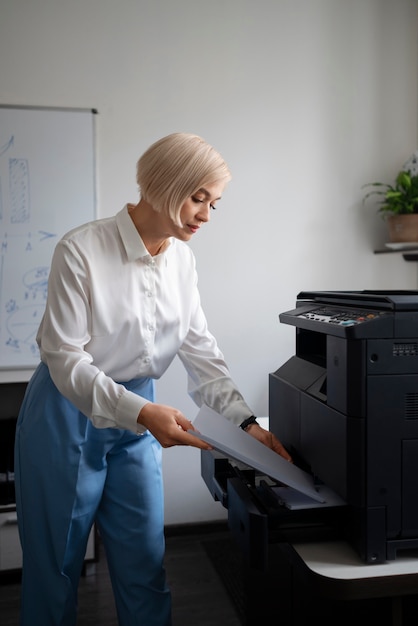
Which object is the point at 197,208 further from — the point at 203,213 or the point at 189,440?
the point at 189,440

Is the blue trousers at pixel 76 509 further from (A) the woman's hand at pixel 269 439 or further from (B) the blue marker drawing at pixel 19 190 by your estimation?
(B) the blue marker drawing at pixel 19 190

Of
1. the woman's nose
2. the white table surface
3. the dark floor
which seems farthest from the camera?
the dark floor

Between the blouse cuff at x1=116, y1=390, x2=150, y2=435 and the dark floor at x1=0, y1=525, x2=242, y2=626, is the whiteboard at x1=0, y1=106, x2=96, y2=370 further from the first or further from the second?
the blouse cuff at x1=116, y1=390, x2=150, y2=435

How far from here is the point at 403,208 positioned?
2693mm

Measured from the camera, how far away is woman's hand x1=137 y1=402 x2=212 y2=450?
1207 millimetres

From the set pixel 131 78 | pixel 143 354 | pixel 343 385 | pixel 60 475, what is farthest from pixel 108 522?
pixel 131 78

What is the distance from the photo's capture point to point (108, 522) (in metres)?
1.50

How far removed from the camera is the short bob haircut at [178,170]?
4.48 feet

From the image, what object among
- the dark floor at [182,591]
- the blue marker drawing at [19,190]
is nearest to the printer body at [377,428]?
the dark floor at [182,591]

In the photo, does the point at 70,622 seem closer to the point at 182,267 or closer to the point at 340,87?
the point at 182,267

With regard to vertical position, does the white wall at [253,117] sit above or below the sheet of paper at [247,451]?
above

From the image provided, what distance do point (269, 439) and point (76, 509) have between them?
18.3 inches

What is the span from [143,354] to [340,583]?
2.24ft

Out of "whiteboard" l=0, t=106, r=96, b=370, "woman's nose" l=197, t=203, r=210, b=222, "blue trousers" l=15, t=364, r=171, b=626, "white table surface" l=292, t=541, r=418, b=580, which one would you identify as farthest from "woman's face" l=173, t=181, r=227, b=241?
"whiteboard" l=0, t=106, r=96, b=370
